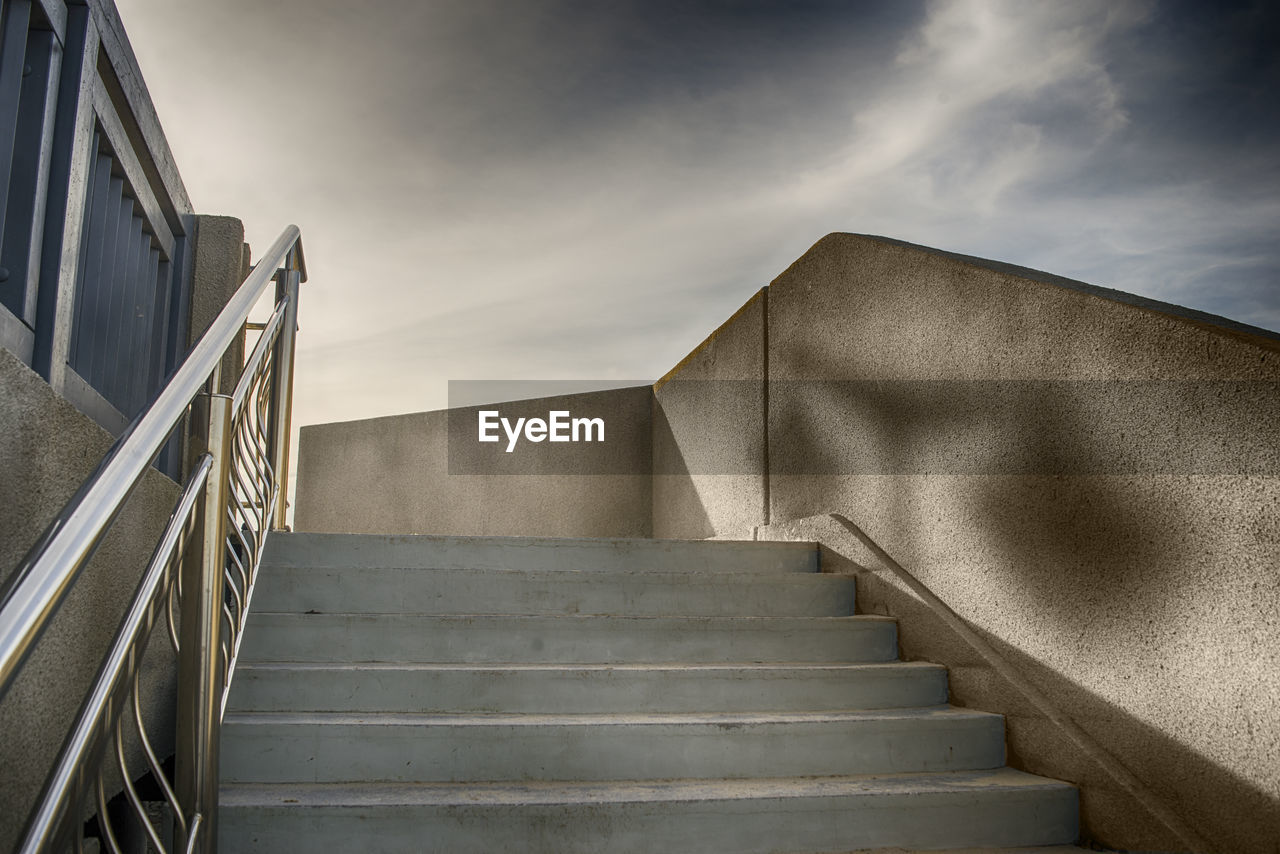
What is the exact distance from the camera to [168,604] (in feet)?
4.38

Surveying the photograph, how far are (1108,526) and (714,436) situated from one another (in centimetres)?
290

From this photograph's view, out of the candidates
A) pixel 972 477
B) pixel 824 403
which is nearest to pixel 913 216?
pixel 824 403

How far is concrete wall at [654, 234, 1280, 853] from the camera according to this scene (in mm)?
1665

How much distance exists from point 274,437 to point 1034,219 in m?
3.47

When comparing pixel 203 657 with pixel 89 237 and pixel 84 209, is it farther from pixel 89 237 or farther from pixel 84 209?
pixel 89 237

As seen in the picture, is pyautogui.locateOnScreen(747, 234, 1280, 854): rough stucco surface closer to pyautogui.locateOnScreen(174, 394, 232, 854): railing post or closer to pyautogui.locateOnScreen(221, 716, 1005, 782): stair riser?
pyautogui.locateOnScreen(221, 716, 1005, 782): stair riser

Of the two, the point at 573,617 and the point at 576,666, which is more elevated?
the point at 573,617

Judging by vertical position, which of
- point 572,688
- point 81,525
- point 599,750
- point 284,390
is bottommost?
point 599,750

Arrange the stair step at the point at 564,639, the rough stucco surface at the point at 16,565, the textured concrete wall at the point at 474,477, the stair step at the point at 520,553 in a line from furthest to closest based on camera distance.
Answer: the textured concrete wall at the point at 474,477, the stair step at the point at 520,553, the stair step at the point at 564,639, the rough stucco surface at the point at 16,565

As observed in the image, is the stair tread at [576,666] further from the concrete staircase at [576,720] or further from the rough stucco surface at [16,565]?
the rough stucco surface at [16,565]

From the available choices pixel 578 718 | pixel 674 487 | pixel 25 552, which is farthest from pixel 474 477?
pixel 25 552

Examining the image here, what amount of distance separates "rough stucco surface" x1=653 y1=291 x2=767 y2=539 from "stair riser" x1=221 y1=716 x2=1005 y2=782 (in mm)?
1975

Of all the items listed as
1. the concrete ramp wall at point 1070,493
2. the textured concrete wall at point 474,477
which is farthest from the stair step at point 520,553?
the textured concrete wall at point 474,477

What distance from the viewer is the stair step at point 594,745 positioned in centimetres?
199
